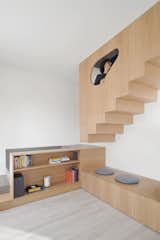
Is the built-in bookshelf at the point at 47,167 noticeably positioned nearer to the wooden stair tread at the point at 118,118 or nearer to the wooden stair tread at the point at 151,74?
the wooden stair tread at the point at 118,118

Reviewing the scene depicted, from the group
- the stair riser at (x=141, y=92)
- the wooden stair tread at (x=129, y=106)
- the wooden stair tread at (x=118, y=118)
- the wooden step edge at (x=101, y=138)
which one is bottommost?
the wooden step edge at (x=101, y=138)

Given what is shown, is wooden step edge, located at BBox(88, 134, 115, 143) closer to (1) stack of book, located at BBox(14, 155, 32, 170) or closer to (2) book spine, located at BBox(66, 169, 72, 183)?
(2) book spine, located at BBox(66, 169, 72, 183)

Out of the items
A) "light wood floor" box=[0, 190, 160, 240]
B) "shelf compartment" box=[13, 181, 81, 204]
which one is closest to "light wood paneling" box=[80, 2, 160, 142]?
"shelf compartment" box=[13, 181, 81, 204]

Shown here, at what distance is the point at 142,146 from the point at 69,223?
5.48 feet

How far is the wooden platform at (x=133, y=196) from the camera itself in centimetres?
181

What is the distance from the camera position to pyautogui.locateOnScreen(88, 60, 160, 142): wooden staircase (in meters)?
1.78

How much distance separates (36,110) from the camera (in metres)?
3.20

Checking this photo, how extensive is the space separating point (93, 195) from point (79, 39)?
2.53m

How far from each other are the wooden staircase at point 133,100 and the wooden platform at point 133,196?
0.80 meters

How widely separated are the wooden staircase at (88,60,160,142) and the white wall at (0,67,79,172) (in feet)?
3.33

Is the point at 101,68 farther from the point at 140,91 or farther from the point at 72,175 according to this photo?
the point at 72,175

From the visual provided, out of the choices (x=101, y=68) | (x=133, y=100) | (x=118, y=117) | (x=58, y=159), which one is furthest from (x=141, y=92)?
(x=58, y=159)

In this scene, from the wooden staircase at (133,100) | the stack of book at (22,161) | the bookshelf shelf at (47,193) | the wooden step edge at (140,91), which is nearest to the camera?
the wooden staircase at (133,100)

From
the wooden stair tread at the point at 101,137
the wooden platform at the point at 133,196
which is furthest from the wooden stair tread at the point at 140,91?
the wooden platform at the point at 133,196
